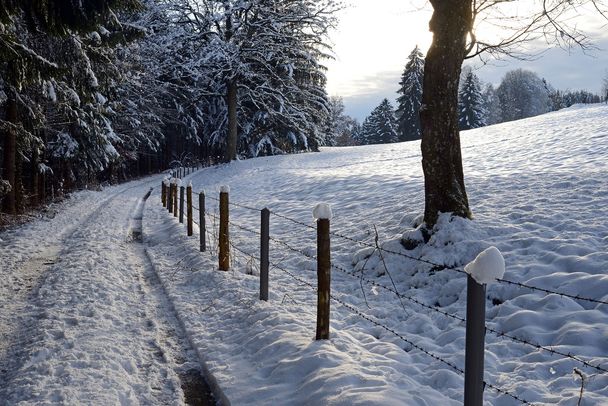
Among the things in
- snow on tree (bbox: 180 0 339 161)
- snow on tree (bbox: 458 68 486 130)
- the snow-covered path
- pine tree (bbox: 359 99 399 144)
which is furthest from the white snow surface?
pine tree (bbox: 359 99 399 144)

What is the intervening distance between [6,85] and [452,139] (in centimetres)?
1112

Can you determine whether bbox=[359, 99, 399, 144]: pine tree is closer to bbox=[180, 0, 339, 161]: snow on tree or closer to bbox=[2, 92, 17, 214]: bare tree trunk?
bbox=[180, 0, 339, 161]: snow on tree

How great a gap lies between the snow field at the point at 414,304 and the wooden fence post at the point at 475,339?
781 mm

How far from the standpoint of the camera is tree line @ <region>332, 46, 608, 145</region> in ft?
181

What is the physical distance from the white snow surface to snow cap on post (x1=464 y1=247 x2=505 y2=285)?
4.46 feet

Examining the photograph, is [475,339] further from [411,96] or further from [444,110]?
[411,96]

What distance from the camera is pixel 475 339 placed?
2.83m

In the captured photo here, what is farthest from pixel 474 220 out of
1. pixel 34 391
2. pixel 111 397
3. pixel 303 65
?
pixel 303 65

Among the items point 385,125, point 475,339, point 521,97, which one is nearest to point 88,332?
point 475,339

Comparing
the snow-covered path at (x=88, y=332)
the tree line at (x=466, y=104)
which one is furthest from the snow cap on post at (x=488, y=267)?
the tree line at (x=466, y=104)

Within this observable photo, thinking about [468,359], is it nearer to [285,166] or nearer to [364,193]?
[364,193]

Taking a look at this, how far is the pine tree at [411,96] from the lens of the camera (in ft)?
179

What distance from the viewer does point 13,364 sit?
436 centimetres

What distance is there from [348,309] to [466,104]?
59.5m
